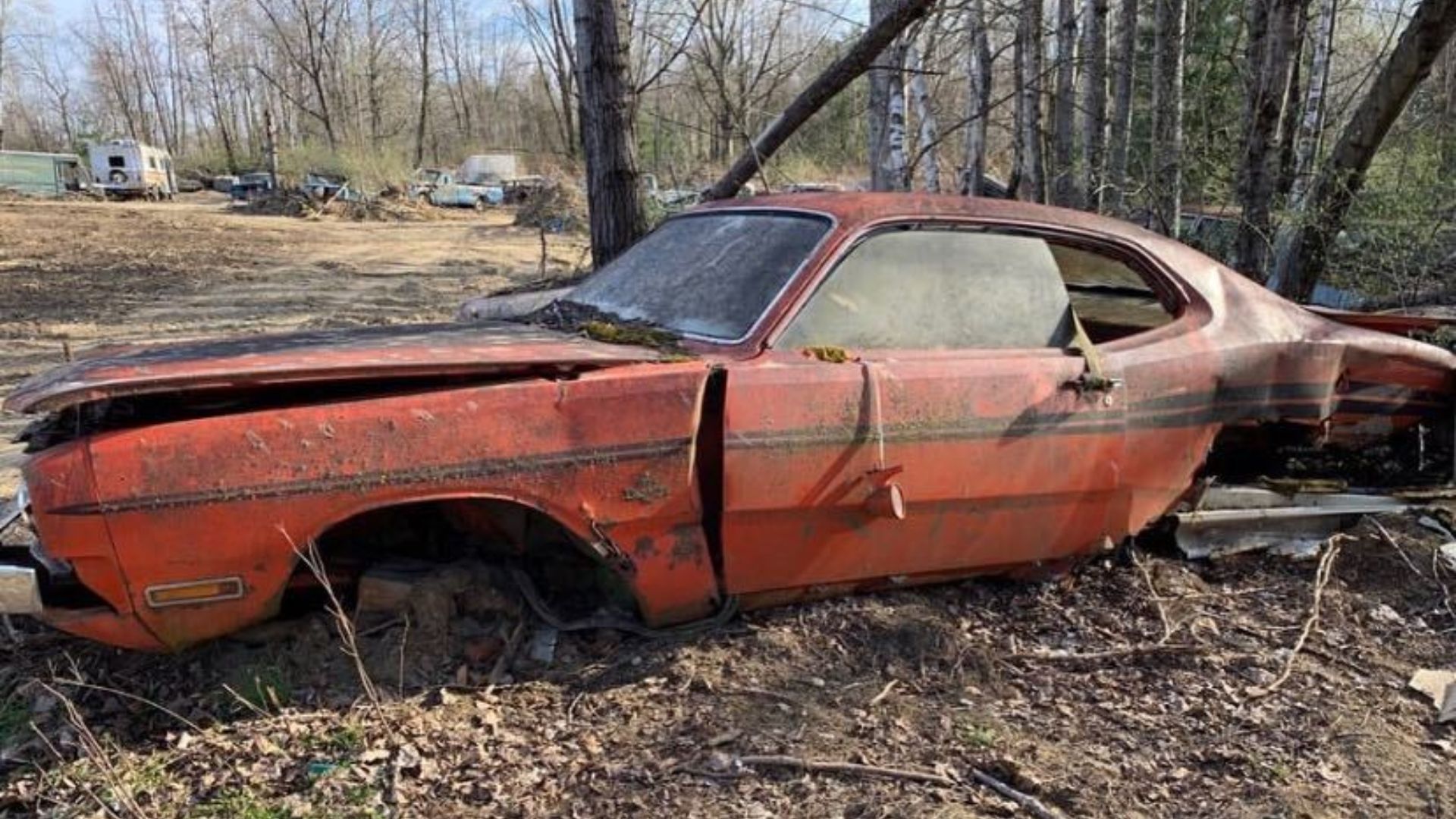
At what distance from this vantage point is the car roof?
11.3 feet

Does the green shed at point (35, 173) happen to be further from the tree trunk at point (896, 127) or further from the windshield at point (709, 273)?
the windshield at point (709, 273)

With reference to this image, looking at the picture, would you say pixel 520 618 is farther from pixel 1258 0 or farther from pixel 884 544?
pixel 1258 0

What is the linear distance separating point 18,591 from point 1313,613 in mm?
3858

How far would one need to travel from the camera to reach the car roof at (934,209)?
344 cm

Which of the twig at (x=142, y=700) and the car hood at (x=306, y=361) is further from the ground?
the car hood at (x=306, y=361)

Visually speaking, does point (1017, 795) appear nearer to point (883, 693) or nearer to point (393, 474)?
point (883, 693)

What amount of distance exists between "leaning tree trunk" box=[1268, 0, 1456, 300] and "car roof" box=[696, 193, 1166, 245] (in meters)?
4.38

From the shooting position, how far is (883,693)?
292 cm

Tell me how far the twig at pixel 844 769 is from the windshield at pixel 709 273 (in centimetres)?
124

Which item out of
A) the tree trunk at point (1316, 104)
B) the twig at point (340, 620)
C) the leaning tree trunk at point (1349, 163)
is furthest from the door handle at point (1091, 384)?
the tree trunk at point (1316, 104)

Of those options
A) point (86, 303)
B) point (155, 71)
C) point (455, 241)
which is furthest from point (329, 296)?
point (155, 71)

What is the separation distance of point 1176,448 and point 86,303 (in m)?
12.7

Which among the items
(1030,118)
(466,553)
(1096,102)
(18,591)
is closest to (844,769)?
(466,553)

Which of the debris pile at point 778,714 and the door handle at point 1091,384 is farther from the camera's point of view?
the door handle at point 1091,384
